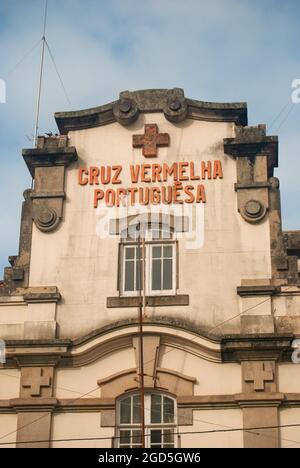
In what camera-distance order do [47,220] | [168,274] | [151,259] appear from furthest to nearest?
[47,220] → [151,259] → [168,274]

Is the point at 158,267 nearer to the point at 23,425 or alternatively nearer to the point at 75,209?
the point at 75,209

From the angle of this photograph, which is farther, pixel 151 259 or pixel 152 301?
pixel 151 259

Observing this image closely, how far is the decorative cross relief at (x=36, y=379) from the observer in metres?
17.9

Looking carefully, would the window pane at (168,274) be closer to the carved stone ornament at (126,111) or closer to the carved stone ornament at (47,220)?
the carved stone ornament at (47,220)

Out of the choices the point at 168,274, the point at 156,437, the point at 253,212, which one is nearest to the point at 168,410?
the point at 156,437

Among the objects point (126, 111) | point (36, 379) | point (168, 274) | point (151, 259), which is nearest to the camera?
point (36, 379)

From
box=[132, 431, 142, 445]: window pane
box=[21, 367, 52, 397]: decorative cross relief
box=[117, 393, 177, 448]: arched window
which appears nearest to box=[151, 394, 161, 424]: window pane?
box=[117, 393, 177, 448]: arched window

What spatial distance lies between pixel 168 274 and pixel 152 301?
32.7 inches

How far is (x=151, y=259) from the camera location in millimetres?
19297

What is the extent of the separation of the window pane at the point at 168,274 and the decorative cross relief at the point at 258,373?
2.58 meters

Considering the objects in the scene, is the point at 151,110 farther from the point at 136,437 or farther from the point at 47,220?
the point at 136,437

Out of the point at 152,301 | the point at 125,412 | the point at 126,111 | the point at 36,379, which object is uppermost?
the point at 126,111

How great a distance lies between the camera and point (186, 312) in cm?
1842
